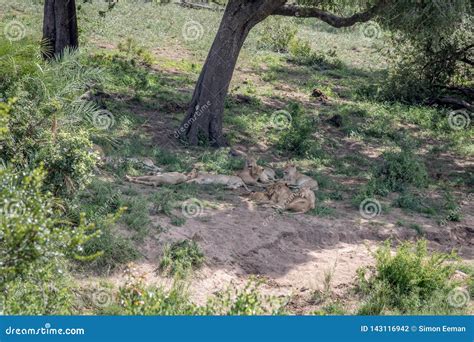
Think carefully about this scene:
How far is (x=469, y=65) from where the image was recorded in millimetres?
20047

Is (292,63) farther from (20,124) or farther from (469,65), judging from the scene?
(20,124)

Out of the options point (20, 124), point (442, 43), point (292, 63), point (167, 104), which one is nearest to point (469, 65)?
point (442, 43)

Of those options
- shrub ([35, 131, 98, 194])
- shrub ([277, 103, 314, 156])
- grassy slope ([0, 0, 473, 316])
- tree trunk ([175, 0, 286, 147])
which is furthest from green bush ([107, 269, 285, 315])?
shrub ([277, 103, 314, 156])

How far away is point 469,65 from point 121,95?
9.02 metres

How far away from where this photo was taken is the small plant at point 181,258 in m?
8.73
